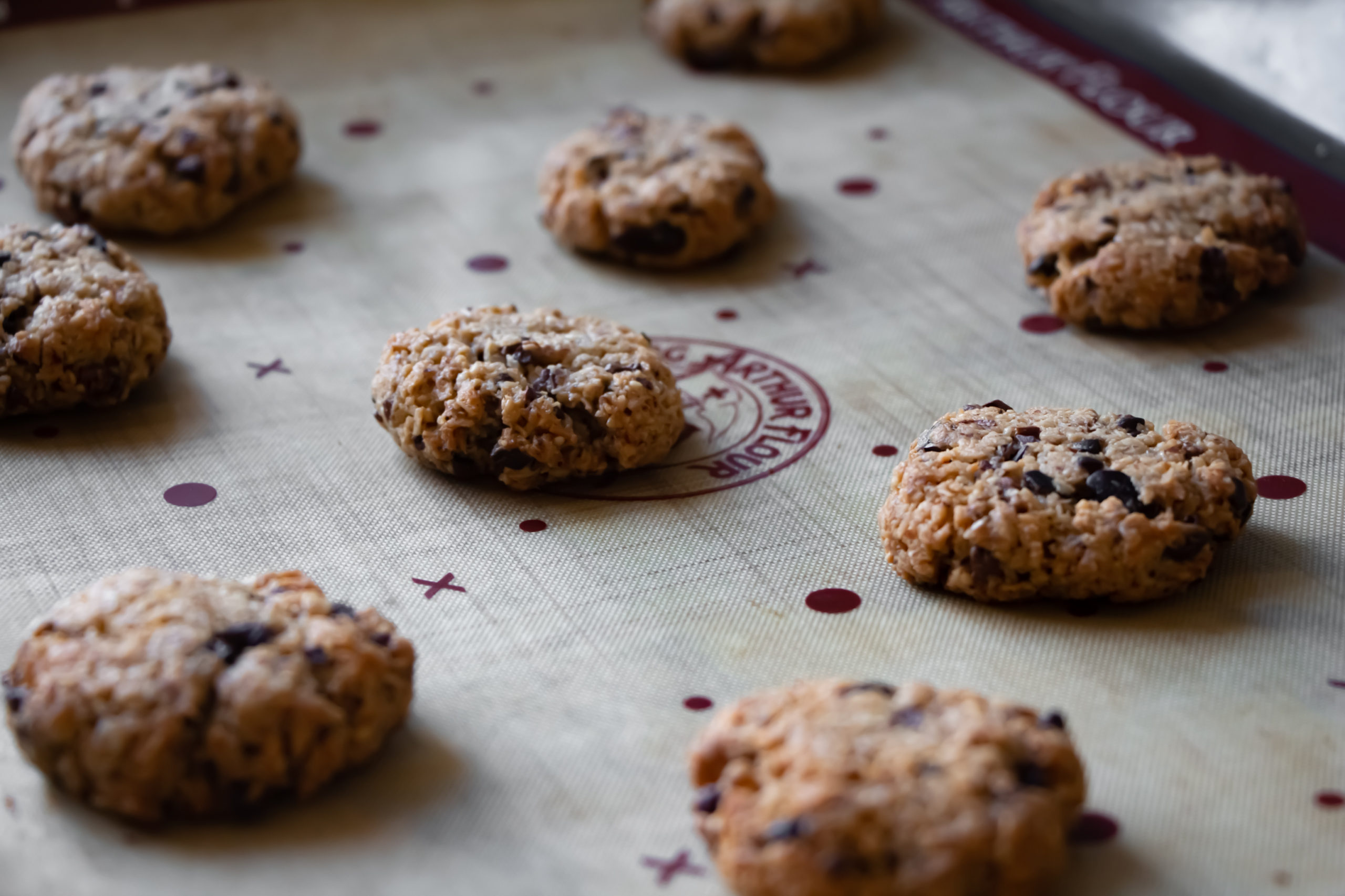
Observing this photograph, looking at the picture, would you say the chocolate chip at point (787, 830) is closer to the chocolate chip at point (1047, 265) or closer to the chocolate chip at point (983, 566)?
the chocolate chip at point (983, 566)

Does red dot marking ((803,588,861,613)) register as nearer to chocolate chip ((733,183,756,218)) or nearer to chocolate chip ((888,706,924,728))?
chocolate chip ((888,706,924,728))

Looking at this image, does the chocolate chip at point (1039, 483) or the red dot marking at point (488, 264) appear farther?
the red dot marking at point (488, 264)

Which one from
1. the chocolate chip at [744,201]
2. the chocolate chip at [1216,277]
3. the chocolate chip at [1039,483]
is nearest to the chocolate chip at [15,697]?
the chocolate chip at [1039,483]

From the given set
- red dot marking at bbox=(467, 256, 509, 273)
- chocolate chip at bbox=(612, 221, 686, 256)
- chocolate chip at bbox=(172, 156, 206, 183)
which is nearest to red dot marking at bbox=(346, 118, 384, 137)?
chocolate chip at bbox=(172, 156, 206, 183)

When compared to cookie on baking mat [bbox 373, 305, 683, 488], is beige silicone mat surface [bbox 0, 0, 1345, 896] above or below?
below

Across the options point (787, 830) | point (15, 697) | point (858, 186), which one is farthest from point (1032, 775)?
point (858, 186)

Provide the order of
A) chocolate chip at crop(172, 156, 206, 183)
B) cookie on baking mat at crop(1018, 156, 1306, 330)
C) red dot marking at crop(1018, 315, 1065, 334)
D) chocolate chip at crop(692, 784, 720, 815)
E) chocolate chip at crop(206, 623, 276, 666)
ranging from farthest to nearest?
1. chocolate chip at crop(172, 156, 206, 183)
2. red dot marking at crop(1018, 315, 1065, 334)
3. cookie on baking mat at crop(1018, 156, 1306, 330)
4. chocolate chip at crop(206, 623, 276, 666)
5. chocolate chip at crop(692, 784, 720, 815)

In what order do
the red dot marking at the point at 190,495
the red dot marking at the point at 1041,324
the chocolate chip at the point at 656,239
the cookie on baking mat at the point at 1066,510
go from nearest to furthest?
1. the cookie on baking mat at the point at 1066,510
2. the red dot marking at the point at 190,495
3. the red dot marking at the point at 1041,324
4. the chocolate chip at the point at 656,239
